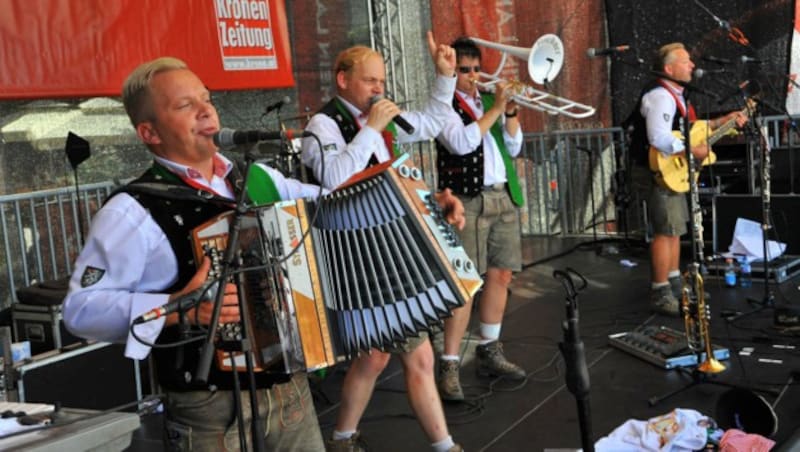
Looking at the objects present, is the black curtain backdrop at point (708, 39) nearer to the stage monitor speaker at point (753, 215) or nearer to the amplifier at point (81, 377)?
the stage monitor speaker at point (753, 215)

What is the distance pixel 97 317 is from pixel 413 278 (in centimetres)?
86

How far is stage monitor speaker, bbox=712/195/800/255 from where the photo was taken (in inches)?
282

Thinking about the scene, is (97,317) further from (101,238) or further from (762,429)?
(762,429)

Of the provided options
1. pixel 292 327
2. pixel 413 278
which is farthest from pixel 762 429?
pixel 292 327

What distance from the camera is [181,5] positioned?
662 centimetres

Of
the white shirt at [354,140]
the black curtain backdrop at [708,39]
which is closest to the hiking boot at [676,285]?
the black curtain backdrop at [708,39]

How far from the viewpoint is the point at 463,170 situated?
4.70 metres

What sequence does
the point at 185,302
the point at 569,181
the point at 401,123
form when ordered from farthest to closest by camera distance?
the point at 569,181 → the point at 401,123 → the point at 185,302

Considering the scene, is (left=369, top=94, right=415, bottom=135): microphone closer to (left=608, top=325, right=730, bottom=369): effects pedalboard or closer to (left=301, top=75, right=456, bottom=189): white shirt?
A: (left=301, top=75, right=456, bottom=189): white shirt

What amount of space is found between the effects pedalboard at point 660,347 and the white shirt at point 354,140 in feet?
6.24

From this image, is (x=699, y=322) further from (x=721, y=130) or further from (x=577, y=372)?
(x=577, y=372)

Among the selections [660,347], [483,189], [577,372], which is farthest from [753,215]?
[577,372]

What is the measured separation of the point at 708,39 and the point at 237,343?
8090mm

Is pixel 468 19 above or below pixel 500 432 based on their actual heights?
above
